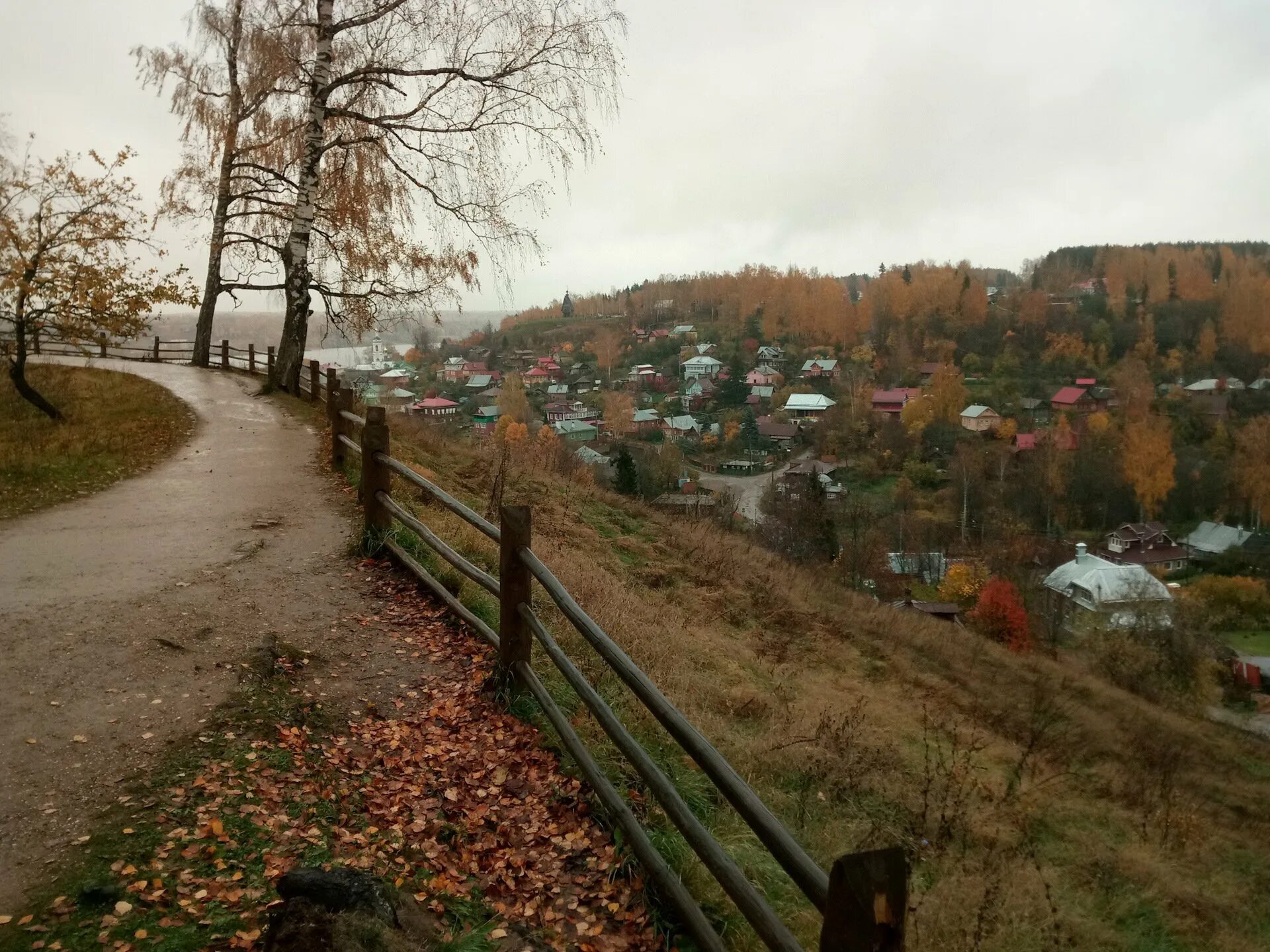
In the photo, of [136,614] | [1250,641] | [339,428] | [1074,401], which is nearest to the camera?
[136,614]

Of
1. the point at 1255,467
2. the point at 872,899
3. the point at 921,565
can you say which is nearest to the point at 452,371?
the point at 921,565

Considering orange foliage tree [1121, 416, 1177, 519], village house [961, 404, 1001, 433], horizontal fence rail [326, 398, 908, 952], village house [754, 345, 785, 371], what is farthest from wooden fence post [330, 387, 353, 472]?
village house [754, 345, 785, 371]

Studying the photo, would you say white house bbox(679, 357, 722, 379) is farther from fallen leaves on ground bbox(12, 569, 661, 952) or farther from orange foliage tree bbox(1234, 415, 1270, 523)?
fallen leaves on ground bbox(12, 569, 661, 952)

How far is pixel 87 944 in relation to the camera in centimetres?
282

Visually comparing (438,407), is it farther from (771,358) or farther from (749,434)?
(771,358)

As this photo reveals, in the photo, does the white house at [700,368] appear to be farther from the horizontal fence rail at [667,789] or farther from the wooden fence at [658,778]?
the horizontal fence rail at [667,789]

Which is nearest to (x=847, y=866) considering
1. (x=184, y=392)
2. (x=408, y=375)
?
(x=184, y=392)

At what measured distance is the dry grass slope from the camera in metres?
4.93

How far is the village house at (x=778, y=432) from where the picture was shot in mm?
63969

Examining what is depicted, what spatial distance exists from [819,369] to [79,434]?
75.9 metres

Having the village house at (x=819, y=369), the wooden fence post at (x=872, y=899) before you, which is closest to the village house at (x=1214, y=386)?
the village house at (x=819, y=369)

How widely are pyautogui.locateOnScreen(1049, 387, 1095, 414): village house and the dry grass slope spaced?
66.5 m

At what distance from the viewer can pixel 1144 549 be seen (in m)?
52.3

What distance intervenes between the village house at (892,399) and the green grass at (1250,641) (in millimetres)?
34668
